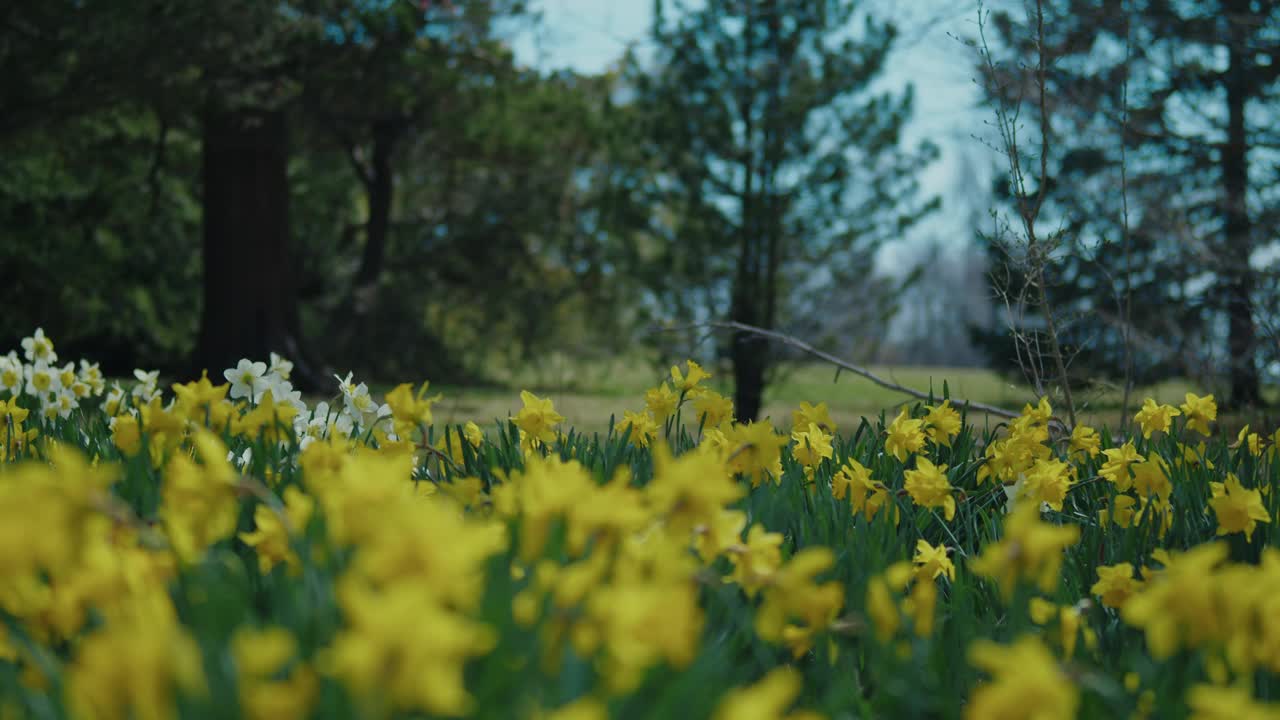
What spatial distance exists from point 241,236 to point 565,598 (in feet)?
28.2

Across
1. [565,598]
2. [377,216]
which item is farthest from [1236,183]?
[565,598]

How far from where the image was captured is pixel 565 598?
0.95 metres

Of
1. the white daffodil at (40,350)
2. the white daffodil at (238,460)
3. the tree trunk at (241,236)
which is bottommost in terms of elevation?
the white daffodil at (238,460)

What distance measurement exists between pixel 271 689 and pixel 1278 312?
6518 millimetres

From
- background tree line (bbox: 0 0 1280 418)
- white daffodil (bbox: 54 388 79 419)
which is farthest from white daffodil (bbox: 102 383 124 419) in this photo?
background tree line (bbox: 0 0 1280 418)

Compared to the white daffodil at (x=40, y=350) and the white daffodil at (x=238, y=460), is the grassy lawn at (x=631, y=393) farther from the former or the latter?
the white daffodil at (x=238, y=460)

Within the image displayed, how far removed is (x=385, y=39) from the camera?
8.29 meters

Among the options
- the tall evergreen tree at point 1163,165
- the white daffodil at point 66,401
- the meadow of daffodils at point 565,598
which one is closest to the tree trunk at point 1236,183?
the tall evergreen tree at point 1163,165

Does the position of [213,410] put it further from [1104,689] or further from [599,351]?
[599,351]

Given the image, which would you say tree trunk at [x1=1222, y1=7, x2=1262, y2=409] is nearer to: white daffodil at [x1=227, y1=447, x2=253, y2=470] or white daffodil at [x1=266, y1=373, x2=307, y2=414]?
white daffodil at [x1=266, y1=373, x2=307, y2=414]

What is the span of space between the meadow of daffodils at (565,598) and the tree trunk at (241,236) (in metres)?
7.13

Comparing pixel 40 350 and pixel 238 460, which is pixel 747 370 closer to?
pixel 40 350

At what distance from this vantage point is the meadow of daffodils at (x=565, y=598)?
0.79 metres

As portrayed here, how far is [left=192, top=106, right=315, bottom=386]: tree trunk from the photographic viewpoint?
8.66m
